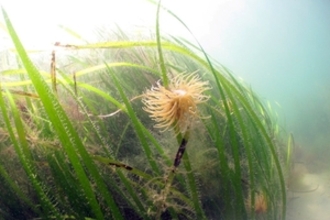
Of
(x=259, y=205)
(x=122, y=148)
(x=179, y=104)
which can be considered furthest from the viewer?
(x=259, y=205)

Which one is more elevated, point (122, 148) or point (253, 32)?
point (253, 32)

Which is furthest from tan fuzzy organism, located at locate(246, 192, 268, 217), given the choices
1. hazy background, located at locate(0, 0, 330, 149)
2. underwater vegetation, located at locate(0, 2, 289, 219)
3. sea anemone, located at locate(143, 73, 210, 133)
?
hazy background, located at locate(0, 0, 330, 149)

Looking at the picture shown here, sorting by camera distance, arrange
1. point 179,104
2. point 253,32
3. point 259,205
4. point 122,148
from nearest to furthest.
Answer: point 179,104 < point 122,148 < point 259,205 < point 253,32

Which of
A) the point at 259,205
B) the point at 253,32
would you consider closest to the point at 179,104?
the point at 259,205

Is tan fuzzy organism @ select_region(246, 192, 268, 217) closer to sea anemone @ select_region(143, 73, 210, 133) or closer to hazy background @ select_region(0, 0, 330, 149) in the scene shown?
sea anemone @ select_region(143, 73, 210, 133)

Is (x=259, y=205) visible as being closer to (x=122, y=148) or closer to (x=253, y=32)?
(x=122, y=148)

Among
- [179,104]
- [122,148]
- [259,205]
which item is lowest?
[259,205]

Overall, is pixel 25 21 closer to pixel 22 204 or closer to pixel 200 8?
pixel 22 204

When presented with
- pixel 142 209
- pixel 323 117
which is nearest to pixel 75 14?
pixel 142 209

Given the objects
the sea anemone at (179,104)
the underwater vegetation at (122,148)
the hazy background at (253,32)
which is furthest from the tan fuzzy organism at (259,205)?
the hazy background at (253,32)
